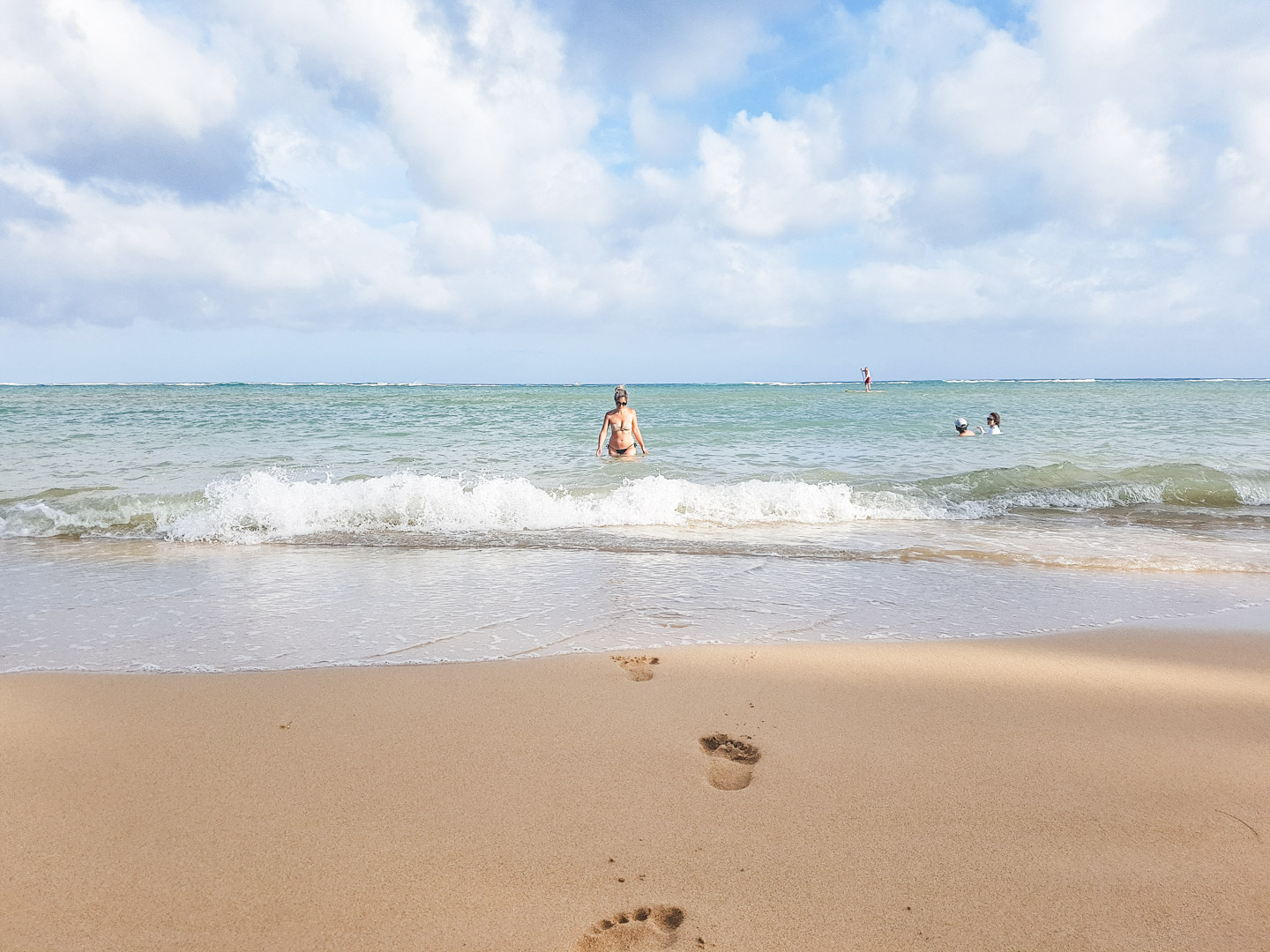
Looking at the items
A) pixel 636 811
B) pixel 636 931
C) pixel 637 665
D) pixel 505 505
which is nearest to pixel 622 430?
pixel 505 505

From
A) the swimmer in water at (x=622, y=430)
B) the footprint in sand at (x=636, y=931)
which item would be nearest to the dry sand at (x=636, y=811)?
the footprint in sand at (x=636, y=931)

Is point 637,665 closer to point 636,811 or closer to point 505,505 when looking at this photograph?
point 636,811

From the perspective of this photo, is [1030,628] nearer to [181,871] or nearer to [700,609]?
[700,609]

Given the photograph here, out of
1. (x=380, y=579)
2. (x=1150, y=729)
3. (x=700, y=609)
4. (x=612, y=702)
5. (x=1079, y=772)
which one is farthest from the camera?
(x=380, y=579)

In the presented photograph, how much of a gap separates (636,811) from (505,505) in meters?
6.81

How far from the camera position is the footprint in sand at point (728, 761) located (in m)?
2.63

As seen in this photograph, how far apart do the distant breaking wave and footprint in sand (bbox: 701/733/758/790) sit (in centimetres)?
562

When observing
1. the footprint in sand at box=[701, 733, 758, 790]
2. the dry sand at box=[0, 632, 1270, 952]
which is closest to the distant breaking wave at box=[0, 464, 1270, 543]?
the dry sand at box=[0, 632, 1270, 952]

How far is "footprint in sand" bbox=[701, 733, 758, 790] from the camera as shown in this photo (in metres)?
2.63

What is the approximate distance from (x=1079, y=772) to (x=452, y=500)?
7553mm

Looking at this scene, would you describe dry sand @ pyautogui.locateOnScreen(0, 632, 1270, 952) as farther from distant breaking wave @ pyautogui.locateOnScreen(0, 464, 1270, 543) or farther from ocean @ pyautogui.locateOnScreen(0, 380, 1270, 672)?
distant breaking wave @ pyautogui.locateOnScreen(0, 464, 1270, 543)

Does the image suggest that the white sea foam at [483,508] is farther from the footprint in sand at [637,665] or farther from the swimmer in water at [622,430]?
the footprint in sand at [637,665]

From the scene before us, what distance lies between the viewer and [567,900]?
6.55ft

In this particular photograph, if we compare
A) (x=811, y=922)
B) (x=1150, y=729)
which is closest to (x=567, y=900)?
(x=811, y=922)
